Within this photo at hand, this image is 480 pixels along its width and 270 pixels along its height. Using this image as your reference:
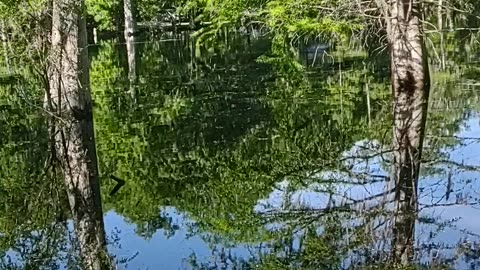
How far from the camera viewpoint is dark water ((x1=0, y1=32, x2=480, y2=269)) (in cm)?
501

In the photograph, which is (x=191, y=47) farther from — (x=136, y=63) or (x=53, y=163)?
(x=53, y=163)

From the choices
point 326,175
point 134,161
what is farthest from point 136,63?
point 326,175

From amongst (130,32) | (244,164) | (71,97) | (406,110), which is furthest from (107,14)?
(244,164)

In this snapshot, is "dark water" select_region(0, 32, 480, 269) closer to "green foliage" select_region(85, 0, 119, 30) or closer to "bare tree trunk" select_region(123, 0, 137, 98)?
"bare tree trunk" select_region(123, 0, 137, 98)

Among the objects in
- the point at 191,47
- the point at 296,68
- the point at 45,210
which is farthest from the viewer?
the point at 191,47

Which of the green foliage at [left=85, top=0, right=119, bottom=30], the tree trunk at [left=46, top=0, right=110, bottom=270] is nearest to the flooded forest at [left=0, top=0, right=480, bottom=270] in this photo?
the tree trunk at [left=46, top=0, right=110, bottom=270]

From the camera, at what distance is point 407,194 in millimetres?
5863

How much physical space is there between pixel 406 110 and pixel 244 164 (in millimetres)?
3335

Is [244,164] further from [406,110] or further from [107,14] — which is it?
[107,14]

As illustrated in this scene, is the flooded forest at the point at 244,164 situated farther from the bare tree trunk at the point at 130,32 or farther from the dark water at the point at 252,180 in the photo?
the bare tree trunk at the point at 130,32

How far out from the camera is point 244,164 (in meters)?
8.03

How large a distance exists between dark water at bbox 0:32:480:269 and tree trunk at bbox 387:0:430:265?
0.37 ft

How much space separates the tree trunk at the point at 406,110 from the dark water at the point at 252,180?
111mm

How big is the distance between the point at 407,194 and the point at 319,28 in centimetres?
811
